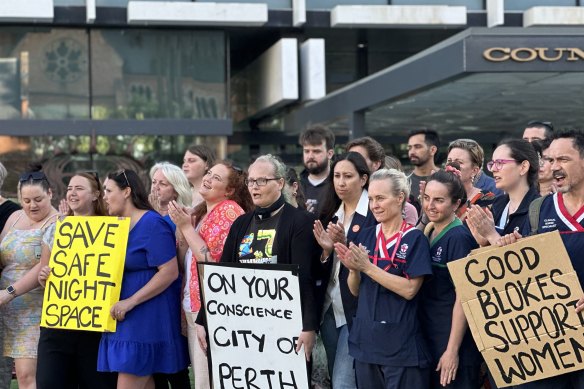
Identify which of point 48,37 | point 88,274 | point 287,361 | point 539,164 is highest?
point 48,37

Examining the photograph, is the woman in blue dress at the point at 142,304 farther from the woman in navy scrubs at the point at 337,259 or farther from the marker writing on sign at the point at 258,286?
the woman in navy scrubs at the point at 337,259

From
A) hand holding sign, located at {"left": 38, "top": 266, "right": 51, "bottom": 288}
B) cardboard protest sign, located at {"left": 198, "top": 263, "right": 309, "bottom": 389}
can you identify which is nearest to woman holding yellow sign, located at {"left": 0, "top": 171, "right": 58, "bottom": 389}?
hand holding sign, located at {"left": 38, "top": 266, "right": 51, "bottom": 288}

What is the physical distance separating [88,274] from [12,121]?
18.1 metres

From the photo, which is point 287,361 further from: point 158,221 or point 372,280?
point 158,221

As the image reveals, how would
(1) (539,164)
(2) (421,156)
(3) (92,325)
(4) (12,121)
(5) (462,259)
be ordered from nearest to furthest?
(5) (462,259) → (1) (539,164) → (3) (92,325) → (2) (421,156) → (4) (12,121)

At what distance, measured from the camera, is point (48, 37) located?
25.4 m

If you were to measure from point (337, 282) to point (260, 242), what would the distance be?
2.01ft

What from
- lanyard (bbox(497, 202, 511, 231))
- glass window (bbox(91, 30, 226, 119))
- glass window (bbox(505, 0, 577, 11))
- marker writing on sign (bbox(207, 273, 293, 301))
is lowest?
marker writing on sign (bbox(207, 273, 293, 301))

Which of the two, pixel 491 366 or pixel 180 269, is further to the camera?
pixel 180 269

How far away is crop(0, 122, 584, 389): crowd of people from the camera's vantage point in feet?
20.2

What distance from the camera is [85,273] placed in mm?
7613

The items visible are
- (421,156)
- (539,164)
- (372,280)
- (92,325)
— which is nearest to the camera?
(372,280)

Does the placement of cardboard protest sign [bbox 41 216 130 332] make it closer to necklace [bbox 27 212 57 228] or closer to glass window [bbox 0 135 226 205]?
necklace [bbox 27 212 57 228]

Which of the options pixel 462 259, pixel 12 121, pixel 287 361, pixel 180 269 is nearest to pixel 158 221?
pixel 180 269
